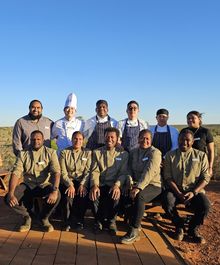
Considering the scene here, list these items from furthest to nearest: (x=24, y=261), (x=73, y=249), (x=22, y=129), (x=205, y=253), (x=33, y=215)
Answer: (x=22, y=129) → (x=33, y=215) → (x=205, y=253) → (x=73, y=249) → (x=24, y=261)

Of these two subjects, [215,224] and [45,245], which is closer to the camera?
[45,245]

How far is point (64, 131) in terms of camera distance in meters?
6.93

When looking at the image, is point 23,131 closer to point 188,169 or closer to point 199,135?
point 188,169

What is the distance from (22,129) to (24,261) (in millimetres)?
2807

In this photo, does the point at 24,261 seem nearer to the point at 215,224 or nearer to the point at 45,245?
the point at 45,245

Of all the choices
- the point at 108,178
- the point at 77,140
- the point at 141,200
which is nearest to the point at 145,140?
the point at 108,178

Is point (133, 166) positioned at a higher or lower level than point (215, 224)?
higher

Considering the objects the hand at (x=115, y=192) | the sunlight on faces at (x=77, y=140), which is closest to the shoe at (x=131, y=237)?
the hand at (x=115, y=192)

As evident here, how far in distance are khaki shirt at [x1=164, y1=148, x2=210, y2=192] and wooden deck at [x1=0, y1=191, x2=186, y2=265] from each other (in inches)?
34.6

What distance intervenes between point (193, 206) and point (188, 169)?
0.57 metres

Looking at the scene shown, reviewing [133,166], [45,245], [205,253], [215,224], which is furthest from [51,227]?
[215,224]

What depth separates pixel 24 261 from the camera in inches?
177

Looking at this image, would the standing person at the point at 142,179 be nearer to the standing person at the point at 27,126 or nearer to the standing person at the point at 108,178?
the standing person at the point at 108,178

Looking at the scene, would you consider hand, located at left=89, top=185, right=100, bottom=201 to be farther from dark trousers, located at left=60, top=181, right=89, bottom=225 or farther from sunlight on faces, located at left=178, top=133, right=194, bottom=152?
sunlight on faces, located at left=178, top=133, right=194, bottom=152
